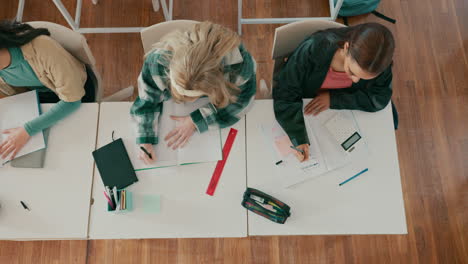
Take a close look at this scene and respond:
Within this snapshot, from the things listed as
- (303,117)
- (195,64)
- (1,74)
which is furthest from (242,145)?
(1,74)

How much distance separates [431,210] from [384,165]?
1.04 metres

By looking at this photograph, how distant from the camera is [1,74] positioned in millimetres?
1580

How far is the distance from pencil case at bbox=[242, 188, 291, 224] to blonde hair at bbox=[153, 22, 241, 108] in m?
0.49

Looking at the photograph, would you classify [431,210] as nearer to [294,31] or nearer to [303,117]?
[303,117]

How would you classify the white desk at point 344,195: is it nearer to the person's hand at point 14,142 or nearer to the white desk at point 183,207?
the white desk at point 183,207

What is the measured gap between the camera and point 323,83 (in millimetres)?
1655

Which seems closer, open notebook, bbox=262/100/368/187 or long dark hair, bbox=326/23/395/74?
long dark hair, bbox=326/23/395/74

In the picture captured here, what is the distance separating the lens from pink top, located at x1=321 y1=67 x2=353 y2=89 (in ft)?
5.10

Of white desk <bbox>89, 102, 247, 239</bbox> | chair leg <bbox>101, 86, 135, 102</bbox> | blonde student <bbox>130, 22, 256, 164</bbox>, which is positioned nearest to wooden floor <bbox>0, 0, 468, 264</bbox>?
chair leg <bbox>101, 86, 135, 102</bbox>

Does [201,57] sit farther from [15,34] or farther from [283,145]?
[15,34]

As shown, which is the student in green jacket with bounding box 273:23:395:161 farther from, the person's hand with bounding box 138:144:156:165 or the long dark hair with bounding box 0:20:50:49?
the long dark hair with bounding box 0:20:50:49

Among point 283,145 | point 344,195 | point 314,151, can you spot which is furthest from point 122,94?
point 344,195

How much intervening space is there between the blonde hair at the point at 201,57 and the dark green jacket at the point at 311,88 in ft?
1.32

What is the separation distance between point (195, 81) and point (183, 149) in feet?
1.56
